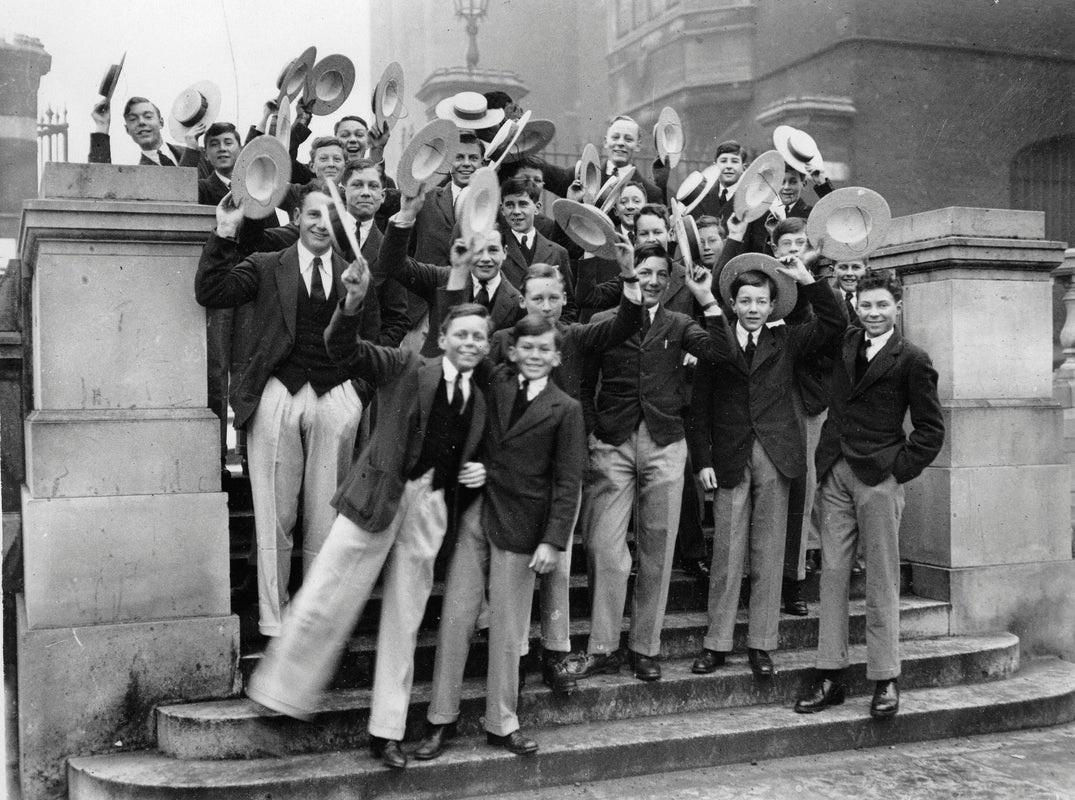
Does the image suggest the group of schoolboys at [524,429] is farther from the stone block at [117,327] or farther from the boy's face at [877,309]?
the stone block at [117,327]

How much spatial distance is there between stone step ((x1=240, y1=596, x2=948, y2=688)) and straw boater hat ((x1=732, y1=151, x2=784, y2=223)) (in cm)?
219

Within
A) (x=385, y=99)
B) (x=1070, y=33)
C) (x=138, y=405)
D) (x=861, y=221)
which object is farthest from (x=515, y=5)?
(x=138, y=405)

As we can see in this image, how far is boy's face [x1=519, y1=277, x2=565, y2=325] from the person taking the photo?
4.97 metres

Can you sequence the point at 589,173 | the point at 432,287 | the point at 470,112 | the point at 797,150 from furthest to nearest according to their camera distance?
the point at 589,173 < the point at 797,150 < the point at 470,112 < the point at 432,287

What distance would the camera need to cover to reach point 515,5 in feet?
56.9

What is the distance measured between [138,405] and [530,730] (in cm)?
230

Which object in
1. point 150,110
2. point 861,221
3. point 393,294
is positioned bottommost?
point 393,294

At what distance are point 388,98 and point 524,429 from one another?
3.22 m

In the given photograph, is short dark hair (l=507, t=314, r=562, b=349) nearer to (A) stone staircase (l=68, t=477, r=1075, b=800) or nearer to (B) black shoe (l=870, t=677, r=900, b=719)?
(A) stone staircase (l=68, t=477, r=1075, b=800)

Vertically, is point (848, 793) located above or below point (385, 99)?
below

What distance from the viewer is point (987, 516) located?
21.7 feet

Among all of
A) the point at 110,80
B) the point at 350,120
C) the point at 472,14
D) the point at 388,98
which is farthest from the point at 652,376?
the point at 472,14

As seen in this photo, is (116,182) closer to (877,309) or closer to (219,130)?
(219,130)

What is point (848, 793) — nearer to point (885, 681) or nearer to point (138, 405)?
point (885, 681)
